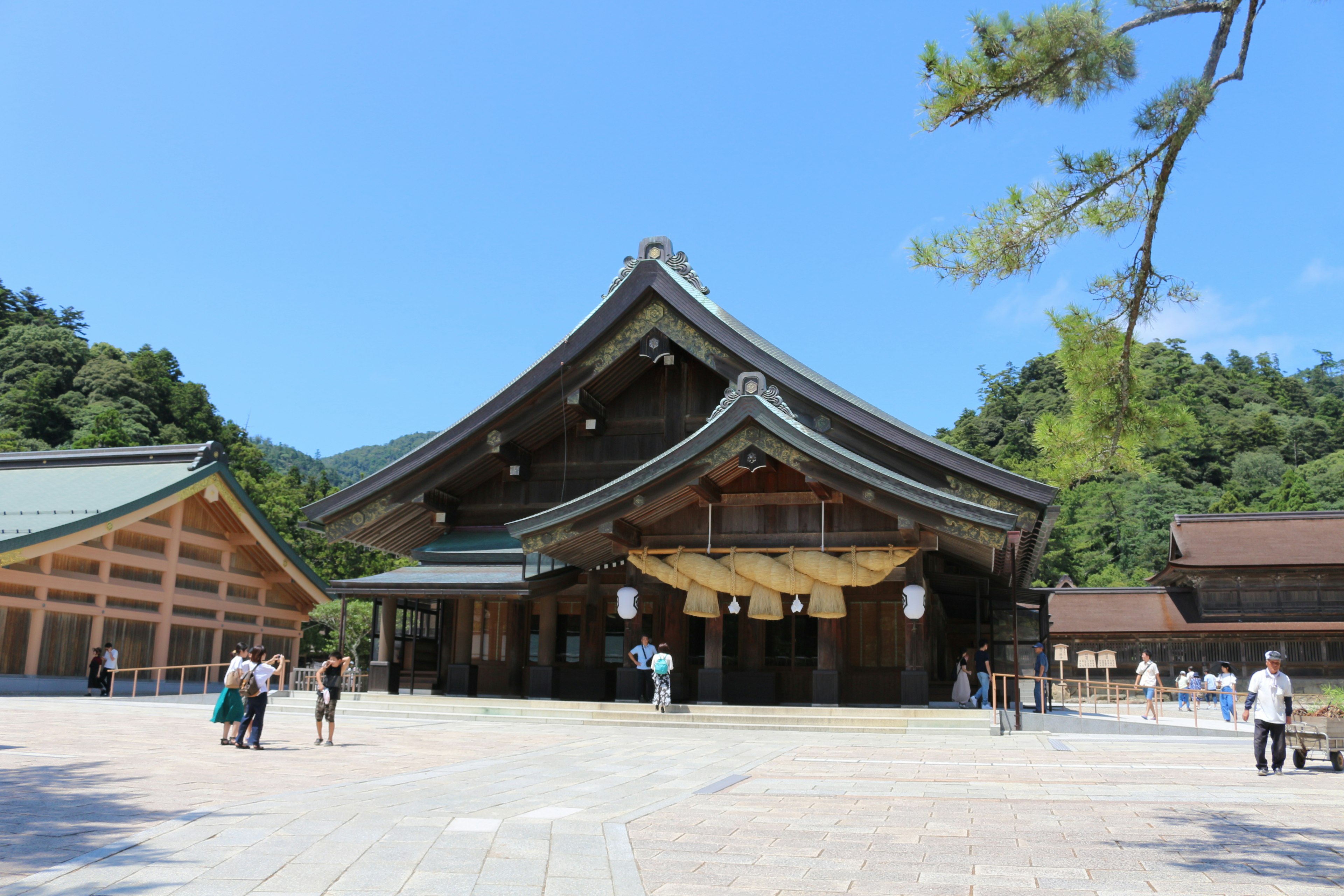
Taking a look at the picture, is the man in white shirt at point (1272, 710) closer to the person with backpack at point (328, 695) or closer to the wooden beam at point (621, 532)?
the wooden beam at point (621, 532)

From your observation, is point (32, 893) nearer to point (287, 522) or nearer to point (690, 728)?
point (690, 728)

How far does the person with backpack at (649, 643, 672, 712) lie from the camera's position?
17.7m

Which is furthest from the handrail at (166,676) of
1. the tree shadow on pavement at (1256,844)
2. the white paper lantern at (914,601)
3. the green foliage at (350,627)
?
the tree shadow on pavement at (1256,844)

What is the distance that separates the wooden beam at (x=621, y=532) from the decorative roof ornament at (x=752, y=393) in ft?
8.65

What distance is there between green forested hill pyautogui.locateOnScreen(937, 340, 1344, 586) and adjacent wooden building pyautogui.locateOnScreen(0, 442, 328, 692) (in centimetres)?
3686

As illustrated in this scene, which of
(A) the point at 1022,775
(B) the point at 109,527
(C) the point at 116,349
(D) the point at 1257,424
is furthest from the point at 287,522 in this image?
(D) the point at 1257,424

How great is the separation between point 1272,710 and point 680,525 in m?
10.6

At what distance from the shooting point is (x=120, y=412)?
6134cm

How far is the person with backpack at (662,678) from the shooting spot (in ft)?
58.1

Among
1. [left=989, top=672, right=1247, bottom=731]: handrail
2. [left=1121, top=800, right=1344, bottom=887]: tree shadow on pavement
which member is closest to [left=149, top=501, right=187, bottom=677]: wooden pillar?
[left=989, top=672, right=1247, bottom=731]: handrail

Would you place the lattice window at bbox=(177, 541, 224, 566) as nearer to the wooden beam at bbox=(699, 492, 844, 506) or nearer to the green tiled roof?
the green tiled roof

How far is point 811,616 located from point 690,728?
350cm

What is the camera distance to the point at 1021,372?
4311 inches

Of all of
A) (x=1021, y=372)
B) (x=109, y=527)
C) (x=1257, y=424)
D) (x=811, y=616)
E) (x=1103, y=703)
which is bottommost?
(x=1103, y=703)
